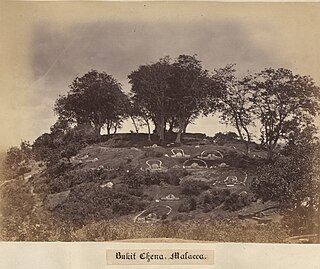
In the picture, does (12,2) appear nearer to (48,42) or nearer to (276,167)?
Result: (48,42)

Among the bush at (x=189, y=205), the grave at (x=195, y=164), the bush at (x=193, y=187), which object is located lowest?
the bush at (x=189, y=205)

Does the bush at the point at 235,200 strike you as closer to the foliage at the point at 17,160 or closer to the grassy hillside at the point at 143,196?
the grassy hillside at the point at 143,196

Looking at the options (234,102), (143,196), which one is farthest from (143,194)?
(234,102)

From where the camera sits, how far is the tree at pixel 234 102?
60 centimetres

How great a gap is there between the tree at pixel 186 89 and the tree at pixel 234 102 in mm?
15

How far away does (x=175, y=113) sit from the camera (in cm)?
60

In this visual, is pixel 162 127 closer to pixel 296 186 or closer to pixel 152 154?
pixel 152 154

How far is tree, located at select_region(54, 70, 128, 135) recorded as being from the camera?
0.60 metres

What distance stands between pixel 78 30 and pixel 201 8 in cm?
11

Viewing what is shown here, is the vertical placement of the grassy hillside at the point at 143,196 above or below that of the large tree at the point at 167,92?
below

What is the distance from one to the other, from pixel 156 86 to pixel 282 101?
11 centimetres

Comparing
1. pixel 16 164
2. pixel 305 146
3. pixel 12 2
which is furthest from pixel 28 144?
pixel 305 146

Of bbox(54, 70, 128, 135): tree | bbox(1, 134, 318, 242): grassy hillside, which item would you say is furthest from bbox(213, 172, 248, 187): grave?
bbox(54, 70, 128, 135): tree

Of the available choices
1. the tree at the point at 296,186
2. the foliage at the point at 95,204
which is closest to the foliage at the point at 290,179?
the tree at the point at 296,186
